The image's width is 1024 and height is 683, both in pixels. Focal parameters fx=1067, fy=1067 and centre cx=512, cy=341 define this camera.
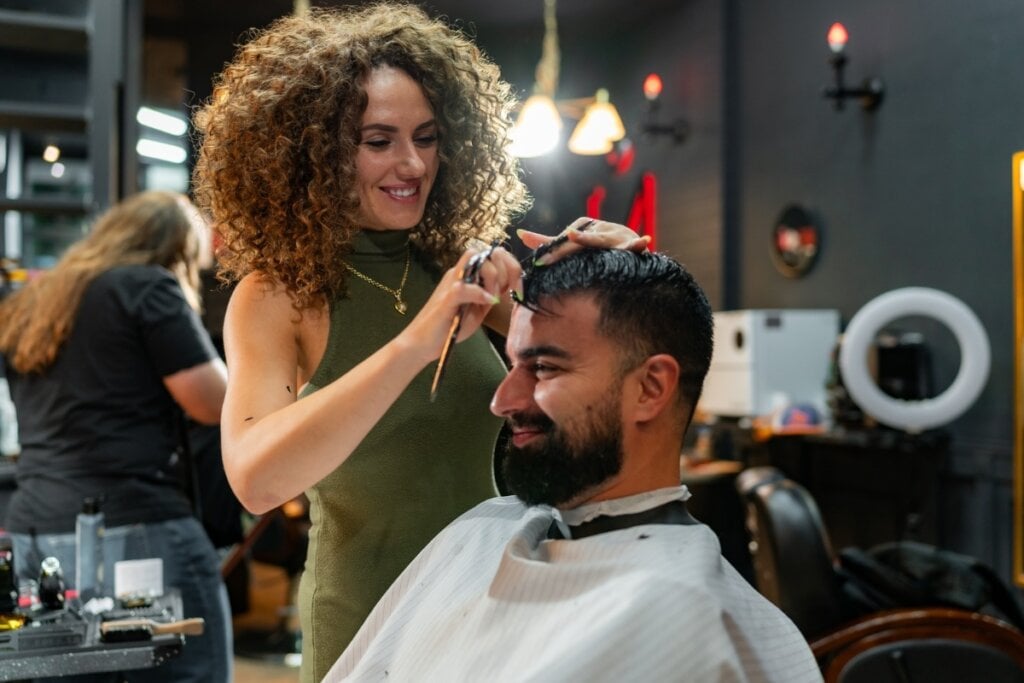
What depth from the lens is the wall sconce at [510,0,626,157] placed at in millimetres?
6066

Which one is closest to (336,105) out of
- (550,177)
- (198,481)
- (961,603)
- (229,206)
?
(229,206)

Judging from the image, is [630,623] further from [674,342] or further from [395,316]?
[395,316]

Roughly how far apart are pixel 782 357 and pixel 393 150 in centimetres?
466

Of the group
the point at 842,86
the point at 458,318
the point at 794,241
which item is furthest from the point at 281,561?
the point at 458,318

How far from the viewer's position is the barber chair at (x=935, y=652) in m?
2.48

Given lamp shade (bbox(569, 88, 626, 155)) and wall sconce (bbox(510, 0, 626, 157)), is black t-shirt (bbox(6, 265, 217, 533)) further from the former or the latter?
lamp shade (bbox(569, 88, 626, 155))

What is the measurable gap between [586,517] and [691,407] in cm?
19

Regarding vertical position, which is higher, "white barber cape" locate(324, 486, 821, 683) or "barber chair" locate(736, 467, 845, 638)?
"white barber cape" locate(324, 486, 821, 683)

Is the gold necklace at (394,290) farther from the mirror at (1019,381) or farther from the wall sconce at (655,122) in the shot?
the wall sconce at (655,122)

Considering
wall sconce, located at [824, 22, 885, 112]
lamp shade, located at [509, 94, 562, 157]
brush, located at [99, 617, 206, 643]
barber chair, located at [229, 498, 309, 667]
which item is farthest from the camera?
lamp shade, located at [509, 94, 562, 157]

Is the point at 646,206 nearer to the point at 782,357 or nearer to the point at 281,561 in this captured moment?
the point at 782,357

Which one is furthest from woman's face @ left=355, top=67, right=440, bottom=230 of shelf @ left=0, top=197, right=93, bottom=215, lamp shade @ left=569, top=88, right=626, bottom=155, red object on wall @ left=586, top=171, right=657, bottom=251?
red object on wall @ left=586, top=171, right=657, bottom=251

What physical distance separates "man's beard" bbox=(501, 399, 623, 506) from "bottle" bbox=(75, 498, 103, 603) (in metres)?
1.19

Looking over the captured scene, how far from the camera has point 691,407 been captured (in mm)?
1302
